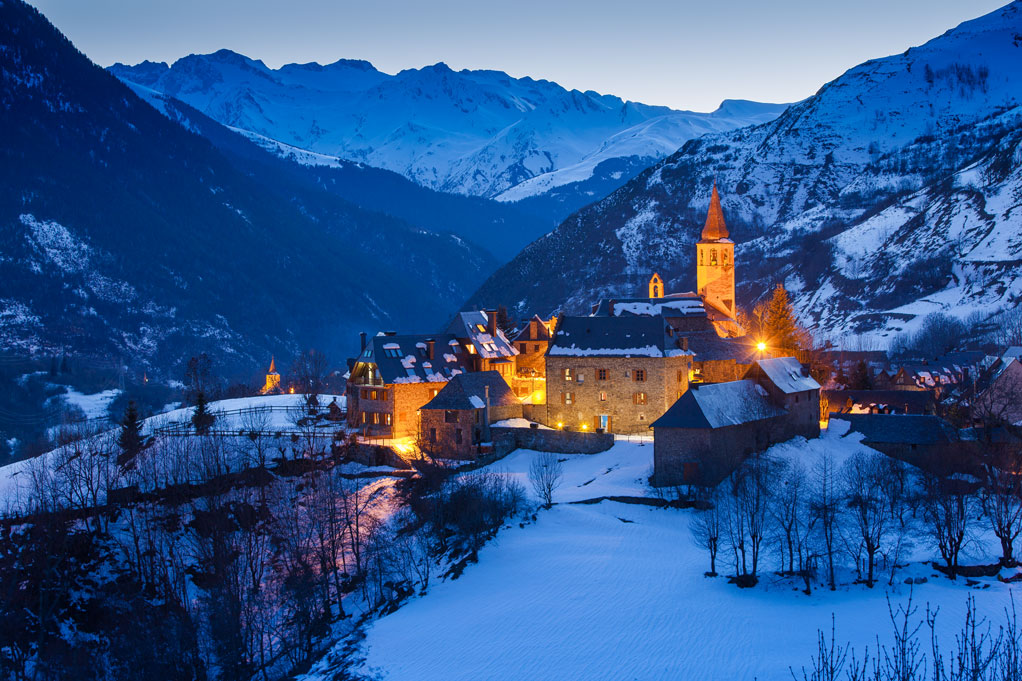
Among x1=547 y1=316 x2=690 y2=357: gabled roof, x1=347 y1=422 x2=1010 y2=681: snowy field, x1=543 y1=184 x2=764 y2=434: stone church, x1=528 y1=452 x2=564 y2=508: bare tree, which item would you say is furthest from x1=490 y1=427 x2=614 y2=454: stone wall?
x1=347 y1=422 x2=1010 y2=681: snowy field

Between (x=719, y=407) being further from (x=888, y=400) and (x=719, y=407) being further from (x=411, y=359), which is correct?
(x=888, y=400)

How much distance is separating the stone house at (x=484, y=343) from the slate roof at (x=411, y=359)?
1306 mm

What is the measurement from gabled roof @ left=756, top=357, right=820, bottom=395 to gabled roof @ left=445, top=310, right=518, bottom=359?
24.4 meters

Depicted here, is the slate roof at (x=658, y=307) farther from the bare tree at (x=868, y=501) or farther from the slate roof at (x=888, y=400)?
the bare tree at (x=868, y=501)

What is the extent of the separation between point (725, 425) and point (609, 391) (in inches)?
618

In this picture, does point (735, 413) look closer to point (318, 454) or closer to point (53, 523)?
point (318, 454)

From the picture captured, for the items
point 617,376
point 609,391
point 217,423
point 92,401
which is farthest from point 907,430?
point 92,401

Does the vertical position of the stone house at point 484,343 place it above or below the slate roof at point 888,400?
above

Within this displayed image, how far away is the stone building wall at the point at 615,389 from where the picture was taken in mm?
75875

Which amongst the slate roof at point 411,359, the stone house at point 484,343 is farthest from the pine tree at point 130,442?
the stone house at point 484,343

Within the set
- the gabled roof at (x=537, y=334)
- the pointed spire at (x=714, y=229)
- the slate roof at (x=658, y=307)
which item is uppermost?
the pointed spire at (x=714, y=229)

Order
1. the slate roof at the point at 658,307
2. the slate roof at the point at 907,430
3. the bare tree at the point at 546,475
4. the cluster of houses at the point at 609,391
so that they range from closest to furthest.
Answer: the bare tree at the point at 546,475, the cluster of houses at the point at 609,391, the slate roof at the point at 907,430, the slate roof at the point at 658,307

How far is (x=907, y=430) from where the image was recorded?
66.8 meters

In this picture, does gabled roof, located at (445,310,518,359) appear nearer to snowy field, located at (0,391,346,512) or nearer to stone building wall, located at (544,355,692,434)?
stone building wall, located at (544,355,692,434)
